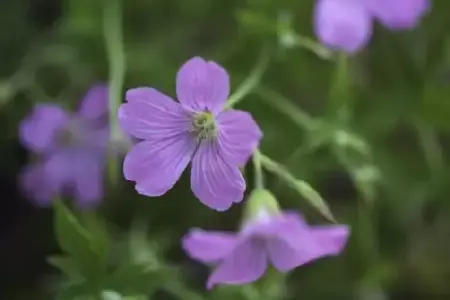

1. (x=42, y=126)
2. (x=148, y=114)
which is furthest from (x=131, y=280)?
(x=42, y=126)

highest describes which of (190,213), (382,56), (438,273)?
(382,56)

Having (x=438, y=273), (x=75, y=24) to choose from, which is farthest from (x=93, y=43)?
(x=438, y=273)

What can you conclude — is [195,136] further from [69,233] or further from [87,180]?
[87,180]

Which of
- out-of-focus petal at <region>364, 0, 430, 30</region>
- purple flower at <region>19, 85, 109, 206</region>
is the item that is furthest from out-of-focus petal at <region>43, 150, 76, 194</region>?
out-of-focus petal at <region>364, 0, 430, 30</region>

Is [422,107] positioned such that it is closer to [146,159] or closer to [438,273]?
[438,273]

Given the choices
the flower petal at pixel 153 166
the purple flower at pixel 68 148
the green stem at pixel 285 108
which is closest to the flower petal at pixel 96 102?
the purple flower at pixel 68 148

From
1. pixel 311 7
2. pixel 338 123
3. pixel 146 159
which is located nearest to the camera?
pixel 146 159

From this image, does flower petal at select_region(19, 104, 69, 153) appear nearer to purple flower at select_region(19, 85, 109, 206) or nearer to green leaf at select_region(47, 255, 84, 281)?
purple flower at select_region(19, 85, 109, 206)
